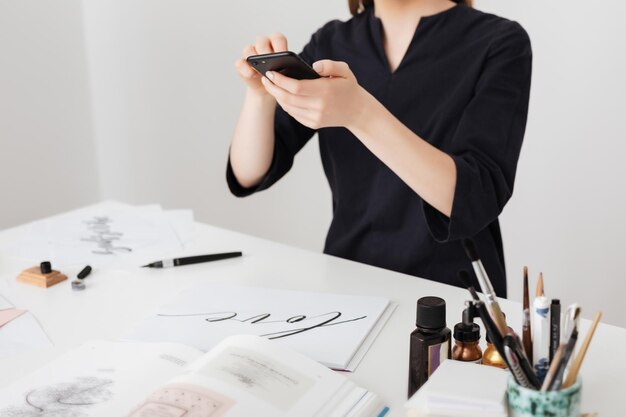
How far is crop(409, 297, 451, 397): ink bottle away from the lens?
619mm

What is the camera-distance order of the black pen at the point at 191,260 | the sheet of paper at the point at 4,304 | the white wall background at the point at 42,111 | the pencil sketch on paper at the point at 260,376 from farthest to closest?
the white wall background at the point at 42,111 → the black pen at the point at 191,260 → the sheet of paper at the point at 4,304 → the pencil sketch on paper at the point at 260,376

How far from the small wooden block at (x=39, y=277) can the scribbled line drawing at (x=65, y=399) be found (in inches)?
11.4

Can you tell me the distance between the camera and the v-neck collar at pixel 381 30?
42.1 inches

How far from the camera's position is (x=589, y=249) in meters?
1.67

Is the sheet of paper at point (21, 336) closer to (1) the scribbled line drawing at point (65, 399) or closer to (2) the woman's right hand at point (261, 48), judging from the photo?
(1) the scribbled line drawing at point (65, 399)

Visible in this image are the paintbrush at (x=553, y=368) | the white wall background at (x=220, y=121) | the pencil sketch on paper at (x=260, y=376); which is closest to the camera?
the paintbrush at (x=553, y=368)

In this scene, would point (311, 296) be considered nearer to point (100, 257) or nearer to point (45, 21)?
point (100, 257)

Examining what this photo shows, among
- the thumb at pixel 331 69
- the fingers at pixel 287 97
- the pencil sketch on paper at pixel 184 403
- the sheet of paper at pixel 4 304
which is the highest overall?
the thumb at pixel 331 69

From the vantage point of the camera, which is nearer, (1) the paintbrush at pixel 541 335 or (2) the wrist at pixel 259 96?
(1) the paintbrush at pixel 541 335

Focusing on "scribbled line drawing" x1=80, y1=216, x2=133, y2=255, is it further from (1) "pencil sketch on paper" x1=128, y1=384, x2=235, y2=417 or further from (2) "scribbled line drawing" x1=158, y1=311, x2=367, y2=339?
(1) "pencil sketch on paper" x1=128, y1=384, x2=235, y2=417

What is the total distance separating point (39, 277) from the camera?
931mm

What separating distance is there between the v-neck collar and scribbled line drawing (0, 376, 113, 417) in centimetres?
65

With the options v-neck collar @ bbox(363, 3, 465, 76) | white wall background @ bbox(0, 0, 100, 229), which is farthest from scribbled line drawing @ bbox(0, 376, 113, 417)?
white wall background @ bbox(0, 0, 100, 229)

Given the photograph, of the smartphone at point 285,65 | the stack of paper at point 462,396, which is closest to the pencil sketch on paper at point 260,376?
the stack of paper at point 462,396
